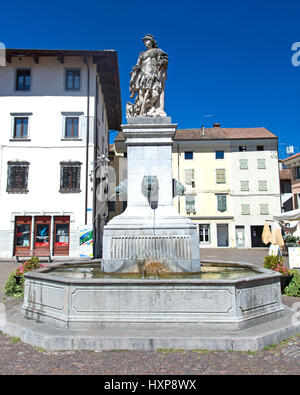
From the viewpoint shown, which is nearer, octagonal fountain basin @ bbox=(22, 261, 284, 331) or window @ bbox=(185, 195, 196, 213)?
octagonal fountain basin @ bbox=(22, 261, 284, 331)

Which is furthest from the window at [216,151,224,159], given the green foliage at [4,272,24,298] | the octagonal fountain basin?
the octagonal fountain basin

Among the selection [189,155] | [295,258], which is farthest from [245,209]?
[295,258]

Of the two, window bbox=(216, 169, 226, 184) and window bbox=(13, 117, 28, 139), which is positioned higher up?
window bbox=(13, 117, 28, 139)

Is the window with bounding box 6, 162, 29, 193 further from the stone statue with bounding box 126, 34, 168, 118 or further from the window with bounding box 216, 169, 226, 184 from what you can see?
the window with bounding box 216, 169, 226, 184

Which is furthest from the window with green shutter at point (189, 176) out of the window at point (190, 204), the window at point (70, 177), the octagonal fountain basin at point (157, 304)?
the octagonal fountain basin at point (157, 304)

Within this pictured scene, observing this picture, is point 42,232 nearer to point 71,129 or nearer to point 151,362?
point 71,129

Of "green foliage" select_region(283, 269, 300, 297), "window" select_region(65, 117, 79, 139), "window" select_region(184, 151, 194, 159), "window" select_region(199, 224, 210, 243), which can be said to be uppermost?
"window" select_region(184, 151, 194, 159)

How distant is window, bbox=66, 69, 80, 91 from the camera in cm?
2322

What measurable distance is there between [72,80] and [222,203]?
2036 centimetres

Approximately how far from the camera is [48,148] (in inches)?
883

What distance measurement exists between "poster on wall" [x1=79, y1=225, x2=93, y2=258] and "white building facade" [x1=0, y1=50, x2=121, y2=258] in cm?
42
